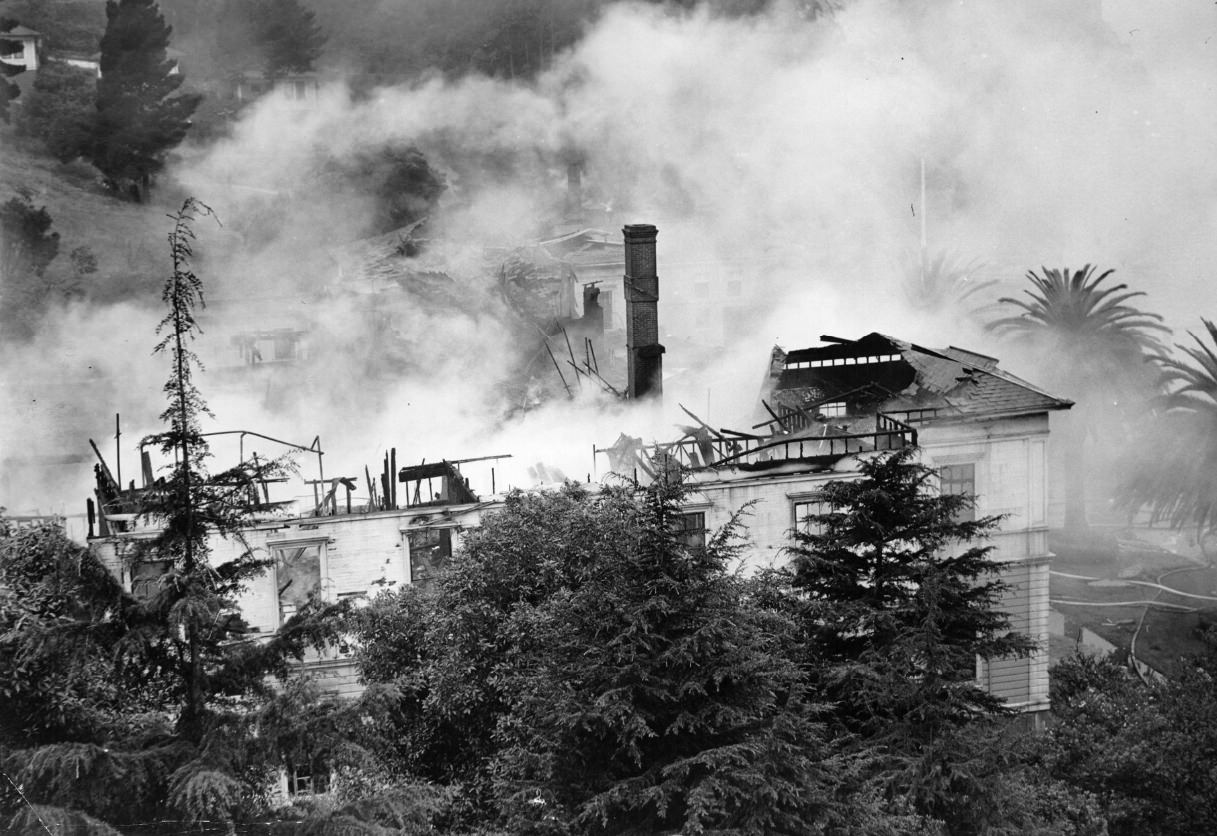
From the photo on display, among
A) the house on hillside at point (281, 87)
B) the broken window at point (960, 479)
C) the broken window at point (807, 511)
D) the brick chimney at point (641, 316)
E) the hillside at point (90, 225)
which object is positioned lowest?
the broken window at point (807, 511)

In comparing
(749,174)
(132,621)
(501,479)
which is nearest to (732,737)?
(132,621)

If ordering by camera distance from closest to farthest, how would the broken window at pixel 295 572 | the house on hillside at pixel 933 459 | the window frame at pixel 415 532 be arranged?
1. the broken window at pixel 295 572
2. the window frame at pixel 415 532
3. the house on hillside at pixel 933 459

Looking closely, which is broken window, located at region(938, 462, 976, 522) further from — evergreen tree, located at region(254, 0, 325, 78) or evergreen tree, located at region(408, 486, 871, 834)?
evergreen tree, located at region(254, 0, 325, 78)

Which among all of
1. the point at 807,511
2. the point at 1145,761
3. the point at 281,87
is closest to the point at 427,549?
the point at 807,511

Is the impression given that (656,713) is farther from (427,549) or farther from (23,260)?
(23,260)

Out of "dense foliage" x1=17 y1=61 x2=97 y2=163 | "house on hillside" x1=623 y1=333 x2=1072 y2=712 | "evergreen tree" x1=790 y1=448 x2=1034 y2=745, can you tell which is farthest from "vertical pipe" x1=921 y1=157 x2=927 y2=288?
"evergreen tree" x1=790 y1=448 x2=1034 y2=745

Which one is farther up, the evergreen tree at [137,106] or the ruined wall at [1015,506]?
the evergreen tree at [137,106]

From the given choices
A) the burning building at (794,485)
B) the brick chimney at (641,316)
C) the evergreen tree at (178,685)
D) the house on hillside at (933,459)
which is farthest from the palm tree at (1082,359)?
the evergreen tree at (178,685)

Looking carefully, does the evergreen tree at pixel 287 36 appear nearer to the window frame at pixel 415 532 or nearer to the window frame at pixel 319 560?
the window frame at pixel 319 560
